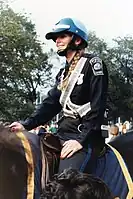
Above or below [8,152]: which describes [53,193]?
above

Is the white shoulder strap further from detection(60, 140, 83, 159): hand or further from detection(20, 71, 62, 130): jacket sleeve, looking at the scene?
detection(60, 140, 83, 159): hand

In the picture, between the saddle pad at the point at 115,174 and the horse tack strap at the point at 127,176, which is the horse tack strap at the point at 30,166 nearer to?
the saddle pad at the point at 115,174

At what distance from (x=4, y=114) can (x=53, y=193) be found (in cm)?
3953

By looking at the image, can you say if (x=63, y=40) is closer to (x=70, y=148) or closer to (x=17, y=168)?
(x=70, y=148)

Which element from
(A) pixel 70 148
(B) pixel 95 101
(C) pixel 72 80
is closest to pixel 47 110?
(C) pixel 72 80

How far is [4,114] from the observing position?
41.6 m

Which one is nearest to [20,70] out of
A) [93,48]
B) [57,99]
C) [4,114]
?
[4,114]

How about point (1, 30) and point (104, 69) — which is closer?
point (104, 69)

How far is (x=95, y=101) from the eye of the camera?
4551 mm

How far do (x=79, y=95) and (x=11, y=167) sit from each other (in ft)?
3.14

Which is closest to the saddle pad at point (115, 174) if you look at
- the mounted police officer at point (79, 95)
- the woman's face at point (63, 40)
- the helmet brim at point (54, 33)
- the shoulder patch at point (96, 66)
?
the mounted police officer at point (79, 95)

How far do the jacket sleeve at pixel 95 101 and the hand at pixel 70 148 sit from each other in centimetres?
6

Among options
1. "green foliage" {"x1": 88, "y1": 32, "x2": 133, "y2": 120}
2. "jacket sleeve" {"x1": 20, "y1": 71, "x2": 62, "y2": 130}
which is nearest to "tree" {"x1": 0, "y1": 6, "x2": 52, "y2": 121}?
"green foliage" {"x1": 88, "y1": 32, "x2": 133, "y2": 120}

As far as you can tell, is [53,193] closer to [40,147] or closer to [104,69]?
[40,147]
